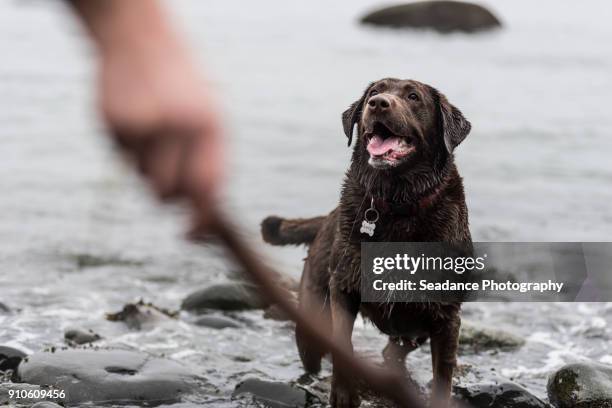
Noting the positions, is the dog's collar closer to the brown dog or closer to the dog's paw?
the brown dog

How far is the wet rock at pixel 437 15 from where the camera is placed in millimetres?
37125

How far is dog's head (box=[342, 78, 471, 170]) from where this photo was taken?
5.20 meters

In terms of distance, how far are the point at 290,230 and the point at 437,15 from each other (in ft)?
105

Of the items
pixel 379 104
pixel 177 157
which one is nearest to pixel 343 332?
pixel 379 104

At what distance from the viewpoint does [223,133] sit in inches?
36.5

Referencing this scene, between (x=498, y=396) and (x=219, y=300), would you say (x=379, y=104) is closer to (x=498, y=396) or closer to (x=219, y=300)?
(x=498, y=396)

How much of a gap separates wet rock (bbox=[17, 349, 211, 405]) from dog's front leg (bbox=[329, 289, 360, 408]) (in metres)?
1.10

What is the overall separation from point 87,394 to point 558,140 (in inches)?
551

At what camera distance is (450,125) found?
18.4ft

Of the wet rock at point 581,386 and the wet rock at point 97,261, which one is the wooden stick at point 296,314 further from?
the wet rock at point 97,261

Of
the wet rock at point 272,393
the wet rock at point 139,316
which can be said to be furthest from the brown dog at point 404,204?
the wet rock at point 139,316

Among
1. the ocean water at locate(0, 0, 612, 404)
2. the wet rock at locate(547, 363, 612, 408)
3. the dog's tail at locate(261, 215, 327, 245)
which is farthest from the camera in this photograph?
the ocean water at locate(0, 0, 612, 404)

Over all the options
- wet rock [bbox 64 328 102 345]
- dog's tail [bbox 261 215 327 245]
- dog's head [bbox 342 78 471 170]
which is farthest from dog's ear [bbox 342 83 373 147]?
wet rock [bbox 64 328 102 345]

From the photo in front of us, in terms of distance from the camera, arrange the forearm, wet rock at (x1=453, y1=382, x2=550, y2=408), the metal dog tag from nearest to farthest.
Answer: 1. the forearm
2. the metal dog tag
3. wet rock at (x1=453, y1=382, x2=550, y2=408)
